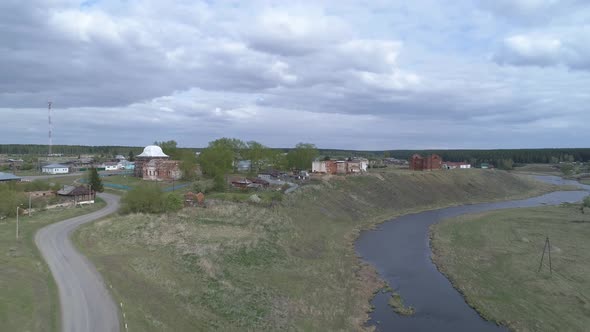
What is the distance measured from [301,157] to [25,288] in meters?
85.3

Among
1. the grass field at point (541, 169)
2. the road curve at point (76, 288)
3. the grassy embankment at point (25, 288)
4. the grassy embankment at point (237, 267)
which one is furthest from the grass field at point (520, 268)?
the grass field at point (541, 169)

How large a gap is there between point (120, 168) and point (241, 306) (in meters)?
103

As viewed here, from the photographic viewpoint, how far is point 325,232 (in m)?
51.5

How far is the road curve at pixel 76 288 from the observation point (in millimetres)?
18703

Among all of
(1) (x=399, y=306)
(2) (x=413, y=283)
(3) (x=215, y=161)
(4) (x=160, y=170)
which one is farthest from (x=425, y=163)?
(1) (x=399, y=306)

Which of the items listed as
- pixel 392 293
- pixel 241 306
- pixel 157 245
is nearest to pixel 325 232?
pixel 392 293

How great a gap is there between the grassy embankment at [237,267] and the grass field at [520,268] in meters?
9.39

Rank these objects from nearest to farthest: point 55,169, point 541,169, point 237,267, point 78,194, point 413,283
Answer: point 237,267
point 413,283
point 78,194
point 55,169
point 541,169

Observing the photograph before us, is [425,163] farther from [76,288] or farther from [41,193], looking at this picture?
[76,288]

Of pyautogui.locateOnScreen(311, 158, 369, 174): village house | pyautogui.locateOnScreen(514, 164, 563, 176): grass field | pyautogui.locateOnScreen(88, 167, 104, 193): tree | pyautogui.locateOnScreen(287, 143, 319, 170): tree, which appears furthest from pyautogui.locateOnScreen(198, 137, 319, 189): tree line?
pyautogui.locateOnScreen(514, 164, 563, 176): grass field

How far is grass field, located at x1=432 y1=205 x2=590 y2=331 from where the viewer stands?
2725 cm

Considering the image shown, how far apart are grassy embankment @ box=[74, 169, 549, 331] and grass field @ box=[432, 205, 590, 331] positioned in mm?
9393

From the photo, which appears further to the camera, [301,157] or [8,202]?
[301,157]

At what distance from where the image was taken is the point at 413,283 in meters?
34.5
